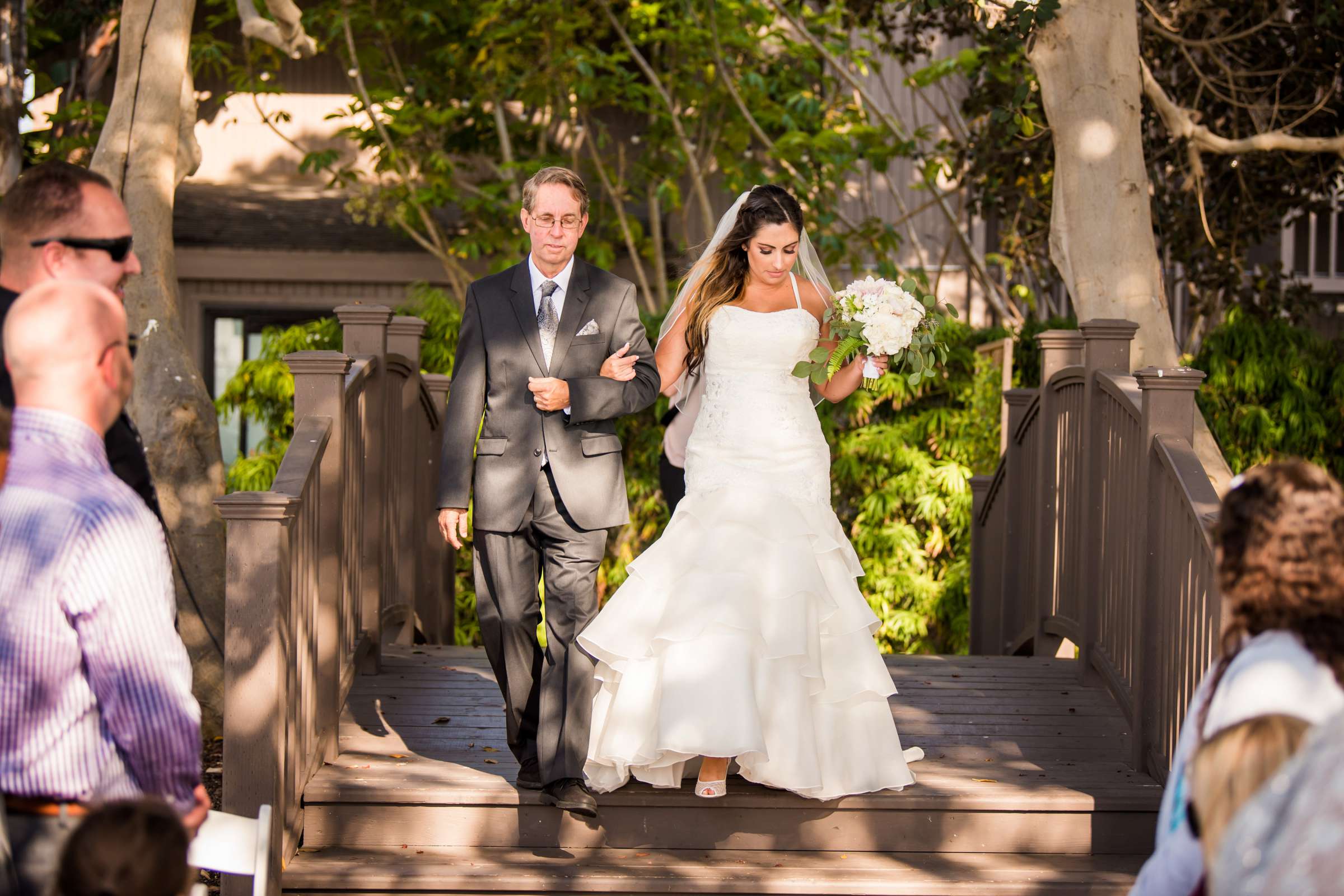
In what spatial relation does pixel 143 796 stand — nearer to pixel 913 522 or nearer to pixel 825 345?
pixel 825 345

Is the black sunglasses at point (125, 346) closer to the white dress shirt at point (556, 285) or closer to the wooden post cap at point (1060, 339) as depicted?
the white dress shirt at point (556, 285)

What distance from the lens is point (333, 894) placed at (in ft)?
14.6

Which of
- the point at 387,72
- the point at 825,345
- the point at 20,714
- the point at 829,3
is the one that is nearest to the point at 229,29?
the point at 387,72

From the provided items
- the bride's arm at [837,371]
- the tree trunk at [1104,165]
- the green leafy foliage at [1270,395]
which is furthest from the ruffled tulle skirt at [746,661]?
the green leafy foliage at [1270,395]

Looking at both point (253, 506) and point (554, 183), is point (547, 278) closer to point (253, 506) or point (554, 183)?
point (554, 183)

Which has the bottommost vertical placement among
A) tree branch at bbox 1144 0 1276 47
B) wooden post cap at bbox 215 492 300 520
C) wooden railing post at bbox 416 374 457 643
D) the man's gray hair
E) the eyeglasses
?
wooden railing post at bbox 416 374 457 643

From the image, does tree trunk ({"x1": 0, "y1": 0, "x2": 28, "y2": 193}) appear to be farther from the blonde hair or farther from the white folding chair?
the blonde hair

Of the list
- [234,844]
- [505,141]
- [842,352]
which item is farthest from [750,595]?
[505,141]

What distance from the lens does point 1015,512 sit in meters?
7.38

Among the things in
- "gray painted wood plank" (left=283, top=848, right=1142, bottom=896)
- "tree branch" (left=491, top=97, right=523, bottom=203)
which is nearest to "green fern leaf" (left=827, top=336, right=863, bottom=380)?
"gray painted wood plank" (left=283, top=848, right=1142, bottom=896)

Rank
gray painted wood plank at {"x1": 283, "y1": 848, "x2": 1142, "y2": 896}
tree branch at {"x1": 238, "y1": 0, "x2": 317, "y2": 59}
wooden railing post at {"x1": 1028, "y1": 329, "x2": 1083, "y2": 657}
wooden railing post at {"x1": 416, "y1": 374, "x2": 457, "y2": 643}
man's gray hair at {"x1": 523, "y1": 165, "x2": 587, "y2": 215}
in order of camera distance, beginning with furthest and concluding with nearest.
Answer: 1. tree branch at {"x1": 238, "y1": 0, "x2": 317, "y2": 59}
2. wooden railing post at {"x1": 416, "y1": 374, "x2": 457, "y2": 643}
3. wooden railing post at {"x1": 1028, "y1": 329, "x2": 1083, "y2": 657}
4. man's gray hair at {"x1": 523, "y1": 165, "x2": 587, "y2": 215}
5. gray painted wood plank at {"x1": 283, "y1": 848, "x2": 1142, "y2": 896}

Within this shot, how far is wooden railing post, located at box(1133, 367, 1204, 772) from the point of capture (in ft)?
16.1

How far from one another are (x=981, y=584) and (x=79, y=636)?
684 cm

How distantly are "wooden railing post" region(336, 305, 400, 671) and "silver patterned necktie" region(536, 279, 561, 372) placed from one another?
1.44 metres
